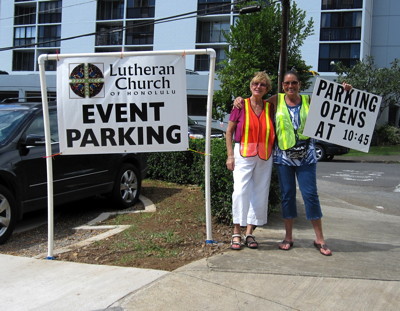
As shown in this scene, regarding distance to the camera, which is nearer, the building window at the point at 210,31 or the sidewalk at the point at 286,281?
the sidewalk at the point at 286,281

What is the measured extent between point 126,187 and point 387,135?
26010 mm

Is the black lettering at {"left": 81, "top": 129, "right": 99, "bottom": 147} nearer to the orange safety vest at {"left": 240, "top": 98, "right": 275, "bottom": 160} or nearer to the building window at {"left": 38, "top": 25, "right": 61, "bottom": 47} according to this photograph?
the orange safety vest at {"left": 240, "top": 98, "right": 275, "bottom": 160}

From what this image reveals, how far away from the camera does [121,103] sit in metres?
4.59

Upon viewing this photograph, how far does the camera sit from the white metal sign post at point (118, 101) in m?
4.54

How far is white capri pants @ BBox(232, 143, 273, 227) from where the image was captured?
14.7 ft

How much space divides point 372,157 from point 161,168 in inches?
631

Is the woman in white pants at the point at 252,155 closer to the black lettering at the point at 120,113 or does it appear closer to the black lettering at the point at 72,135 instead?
the black lettering at the point at 120,113

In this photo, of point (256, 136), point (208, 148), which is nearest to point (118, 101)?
point (208, 148)

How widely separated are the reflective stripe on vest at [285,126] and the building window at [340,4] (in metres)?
34.9

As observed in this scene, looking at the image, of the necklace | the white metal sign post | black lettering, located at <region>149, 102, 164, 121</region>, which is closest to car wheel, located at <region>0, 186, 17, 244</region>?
the white metal sign post

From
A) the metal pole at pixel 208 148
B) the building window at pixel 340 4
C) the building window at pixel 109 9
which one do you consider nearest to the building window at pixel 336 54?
the building window at pixel 340 4

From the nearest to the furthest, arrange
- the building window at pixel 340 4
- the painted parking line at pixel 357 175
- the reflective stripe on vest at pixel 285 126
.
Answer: the reflective stripe on vest at pixel 285 126 → the painted parking line at pixel 357 175 → the building window at pixel 340 4

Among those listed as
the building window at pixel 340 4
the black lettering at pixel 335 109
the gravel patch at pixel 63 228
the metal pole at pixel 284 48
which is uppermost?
the building window at pixel 340 4

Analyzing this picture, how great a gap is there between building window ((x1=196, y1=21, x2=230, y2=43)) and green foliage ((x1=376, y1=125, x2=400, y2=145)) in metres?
17.0
